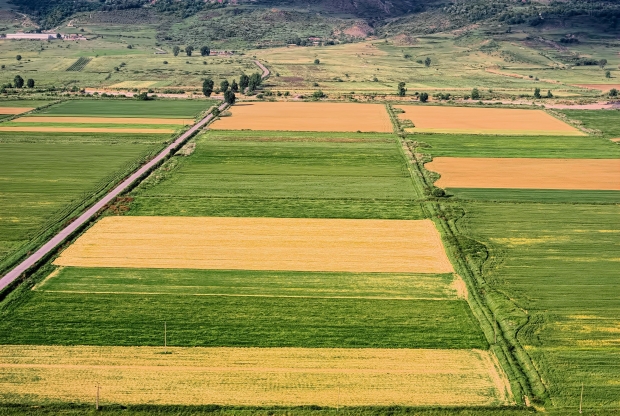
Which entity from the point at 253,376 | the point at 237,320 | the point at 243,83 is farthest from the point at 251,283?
the point at 243,83

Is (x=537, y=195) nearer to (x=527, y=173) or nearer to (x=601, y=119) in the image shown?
(x=527, y=173)

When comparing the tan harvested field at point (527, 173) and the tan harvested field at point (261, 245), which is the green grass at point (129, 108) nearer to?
the tan harvested field at point (527, 173)

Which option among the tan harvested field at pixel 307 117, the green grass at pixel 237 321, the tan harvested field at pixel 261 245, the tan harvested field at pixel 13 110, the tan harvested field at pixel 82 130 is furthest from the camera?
the tan harvested field at pixel 13 110

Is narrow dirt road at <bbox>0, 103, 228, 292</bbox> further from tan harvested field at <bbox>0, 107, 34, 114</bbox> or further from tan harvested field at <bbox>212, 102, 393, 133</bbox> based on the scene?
tan harvested field at <bbox>0, 107, 34, 114</bbox>

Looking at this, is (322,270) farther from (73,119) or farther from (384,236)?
(73,119)

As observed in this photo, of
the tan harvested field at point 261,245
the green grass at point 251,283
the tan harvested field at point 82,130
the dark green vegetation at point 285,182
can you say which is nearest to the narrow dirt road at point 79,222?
the tan harvested field at point 261,245
